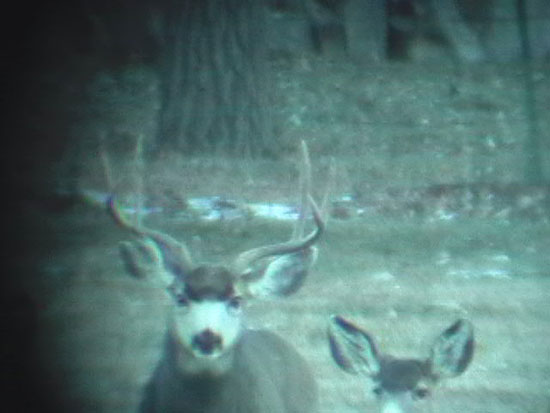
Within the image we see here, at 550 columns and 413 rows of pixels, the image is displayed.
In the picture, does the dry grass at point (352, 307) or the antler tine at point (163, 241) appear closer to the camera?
the antler tine at point (163, 241)

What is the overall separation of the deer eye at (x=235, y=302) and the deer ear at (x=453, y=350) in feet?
1.93

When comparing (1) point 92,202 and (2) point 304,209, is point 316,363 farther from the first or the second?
(1) point 92,202

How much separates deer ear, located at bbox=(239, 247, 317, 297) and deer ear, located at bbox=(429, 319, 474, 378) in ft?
1.64

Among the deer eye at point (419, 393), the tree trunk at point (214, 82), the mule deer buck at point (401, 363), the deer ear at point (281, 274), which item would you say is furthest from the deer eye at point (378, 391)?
the tree trunk at point (214, 82)

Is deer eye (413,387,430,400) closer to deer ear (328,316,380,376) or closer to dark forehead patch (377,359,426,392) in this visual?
dark forehead patch (377,359,426,392)

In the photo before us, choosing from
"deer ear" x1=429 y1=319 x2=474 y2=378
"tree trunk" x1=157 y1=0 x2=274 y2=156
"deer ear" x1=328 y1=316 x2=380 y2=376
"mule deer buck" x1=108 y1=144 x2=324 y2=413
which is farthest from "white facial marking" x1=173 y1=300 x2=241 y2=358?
"tree trunk" x1=157 y1=0 x2=274 y2=156

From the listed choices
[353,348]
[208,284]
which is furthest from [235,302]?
[353,348]

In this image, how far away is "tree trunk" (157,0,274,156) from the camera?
6.00 metres

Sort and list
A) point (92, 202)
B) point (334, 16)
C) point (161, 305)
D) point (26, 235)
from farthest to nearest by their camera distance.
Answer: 1. point (334, 16)
2. point (92, 202)
3. point (26, 235)
4. point (161, 305)

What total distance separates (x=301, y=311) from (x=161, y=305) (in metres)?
0.55

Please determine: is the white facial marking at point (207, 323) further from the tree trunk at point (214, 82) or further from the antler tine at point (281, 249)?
the tree trunk at point (214, 82)

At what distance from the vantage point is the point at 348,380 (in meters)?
3.71

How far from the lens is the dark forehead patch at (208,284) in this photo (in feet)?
10.3

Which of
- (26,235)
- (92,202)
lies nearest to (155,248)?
(26,235)
